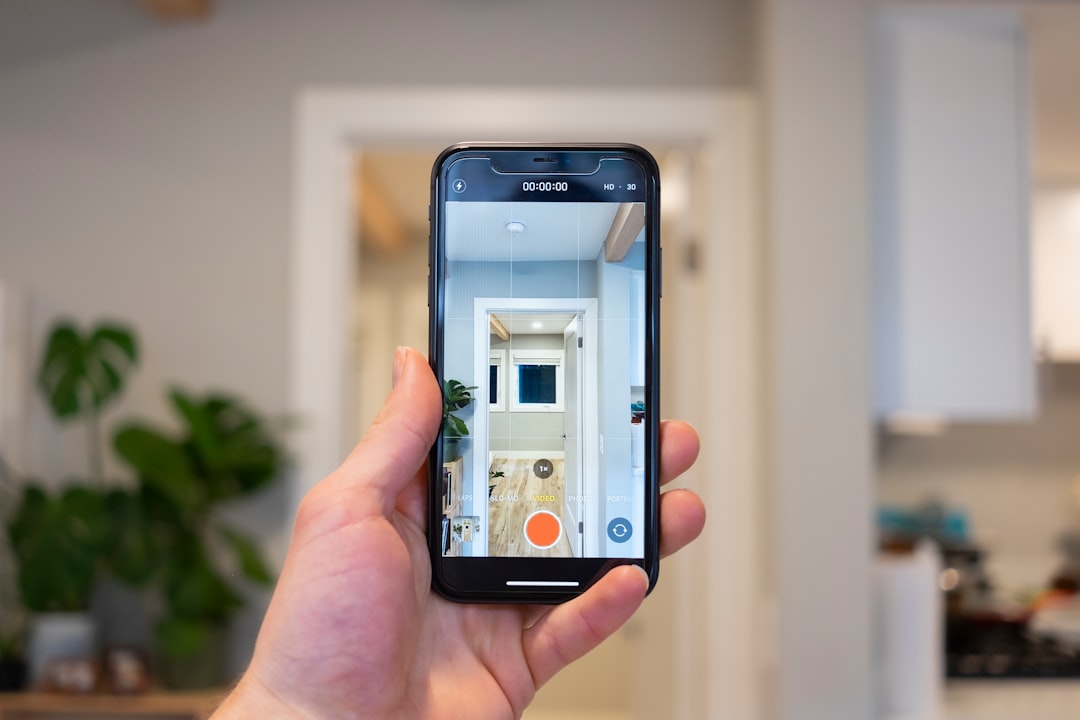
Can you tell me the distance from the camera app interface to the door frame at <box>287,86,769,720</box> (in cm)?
126

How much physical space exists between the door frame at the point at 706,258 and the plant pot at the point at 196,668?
0.31m

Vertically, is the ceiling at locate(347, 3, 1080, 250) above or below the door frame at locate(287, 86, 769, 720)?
above

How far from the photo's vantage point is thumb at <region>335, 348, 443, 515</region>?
620 mm

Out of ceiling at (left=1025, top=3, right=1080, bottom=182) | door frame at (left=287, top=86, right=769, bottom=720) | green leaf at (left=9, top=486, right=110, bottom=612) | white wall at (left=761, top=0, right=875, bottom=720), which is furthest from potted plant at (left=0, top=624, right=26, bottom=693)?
ceiling at (left=1025, top=3, right=1080, bottom=182)

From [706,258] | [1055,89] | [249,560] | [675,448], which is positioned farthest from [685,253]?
[675,448]

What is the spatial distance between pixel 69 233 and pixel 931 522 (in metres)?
2.30

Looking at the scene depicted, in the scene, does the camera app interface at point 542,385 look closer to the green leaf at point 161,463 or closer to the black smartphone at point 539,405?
the black smartphone at point 539,405

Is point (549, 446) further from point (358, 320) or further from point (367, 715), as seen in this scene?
point (358, 320)

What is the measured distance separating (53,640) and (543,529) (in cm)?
146

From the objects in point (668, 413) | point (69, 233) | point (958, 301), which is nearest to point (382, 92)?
point (69, 233)

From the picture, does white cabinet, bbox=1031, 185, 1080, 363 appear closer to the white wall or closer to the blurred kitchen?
the blurred kitchen

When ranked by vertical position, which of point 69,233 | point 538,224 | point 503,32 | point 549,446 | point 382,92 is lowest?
point 549,446

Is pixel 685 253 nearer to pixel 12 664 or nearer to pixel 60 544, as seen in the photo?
pixel 60 544

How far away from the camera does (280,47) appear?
196 centimetres
